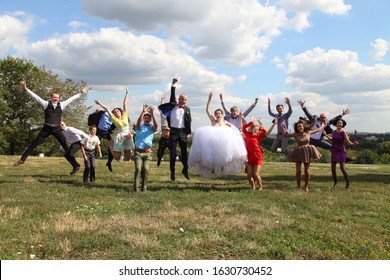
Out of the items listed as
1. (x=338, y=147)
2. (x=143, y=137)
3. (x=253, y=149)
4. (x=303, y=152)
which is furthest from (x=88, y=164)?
(x=338, y=147)

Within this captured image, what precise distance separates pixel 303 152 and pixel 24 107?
4348 centimetres

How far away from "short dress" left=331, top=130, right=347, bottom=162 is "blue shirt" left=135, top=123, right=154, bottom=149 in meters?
6.36

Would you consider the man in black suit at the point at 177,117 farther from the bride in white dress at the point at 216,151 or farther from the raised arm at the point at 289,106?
the raised arm at the point at 289,106

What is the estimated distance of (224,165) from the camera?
380 inches

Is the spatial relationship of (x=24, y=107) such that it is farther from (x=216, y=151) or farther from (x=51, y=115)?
(x=216, y=151)

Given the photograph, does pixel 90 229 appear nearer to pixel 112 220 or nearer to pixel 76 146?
pixel 112 220

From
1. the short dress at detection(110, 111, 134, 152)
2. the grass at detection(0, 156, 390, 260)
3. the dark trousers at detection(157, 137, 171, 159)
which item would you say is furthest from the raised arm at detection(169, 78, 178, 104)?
the grass at detection(0, 156, 390, 260)

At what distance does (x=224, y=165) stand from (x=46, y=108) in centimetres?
597

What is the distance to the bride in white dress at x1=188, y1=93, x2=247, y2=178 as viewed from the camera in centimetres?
953

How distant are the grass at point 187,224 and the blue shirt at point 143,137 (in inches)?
55.2

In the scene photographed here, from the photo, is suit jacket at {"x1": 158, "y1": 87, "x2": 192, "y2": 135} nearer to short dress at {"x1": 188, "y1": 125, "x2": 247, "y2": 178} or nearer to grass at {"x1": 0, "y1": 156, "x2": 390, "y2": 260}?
short dress at {"x1": 188, "y1": 125, "x2": 247, "y2": 178}

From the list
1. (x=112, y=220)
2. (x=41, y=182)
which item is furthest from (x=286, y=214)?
(x=41, y=182)

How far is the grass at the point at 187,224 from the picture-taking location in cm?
532

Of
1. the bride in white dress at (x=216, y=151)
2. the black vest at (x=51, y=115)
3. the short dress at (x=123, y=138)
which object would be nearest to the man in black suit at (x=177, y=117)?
the short dress at (x=123, y=138)
